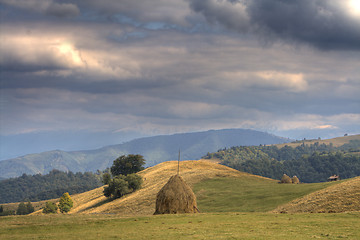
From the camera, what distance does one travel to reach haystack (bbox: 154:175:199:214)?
4481 cm

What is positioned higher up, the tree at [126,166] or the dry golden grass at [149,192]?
the tree at [126,166]

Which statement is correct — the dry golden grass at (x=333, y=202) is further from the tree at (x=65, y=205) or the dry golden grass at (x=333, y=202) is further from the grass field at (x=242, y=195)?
the tree at (x=65, y=205)

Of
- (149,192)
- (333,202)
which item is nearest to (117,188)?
(149,192)

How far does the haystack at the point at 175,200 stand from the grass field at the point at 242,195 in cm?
1369

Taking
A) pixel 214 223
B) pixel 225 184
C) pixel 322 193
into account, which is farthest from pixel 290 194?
pixel 214 223

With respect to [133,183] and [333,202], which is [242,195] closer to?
[333,202]

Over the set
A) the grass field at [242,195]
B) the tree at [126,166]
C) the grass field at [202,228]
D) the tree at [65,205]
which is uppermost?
the tree at [126,166]

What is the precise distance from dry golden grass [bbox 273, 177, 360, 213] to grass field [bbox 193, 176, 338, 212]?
9.05 meters

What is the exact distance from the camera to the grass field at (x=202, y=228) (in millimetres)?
27188

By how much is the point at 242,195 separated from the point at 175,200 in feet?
85.7

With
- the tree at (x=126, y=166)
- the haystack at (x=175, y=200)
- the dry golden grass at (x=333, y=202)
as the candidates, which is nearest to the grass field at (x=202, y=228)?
the dry golden grass at (x=333, y=202)

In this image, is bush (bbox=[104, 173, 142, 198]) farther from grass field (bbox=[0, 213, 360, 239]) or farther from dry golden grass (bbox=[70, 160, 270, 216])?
grass field (bbox=[0, 213, 360, 239])

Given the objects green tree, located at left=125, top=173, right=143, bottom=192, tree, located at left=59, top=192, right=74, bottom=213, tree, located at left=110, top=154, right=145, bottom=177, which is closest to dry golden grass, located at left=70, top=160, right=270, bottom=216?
green tree, located at left=125, top=173, right=143, bottom=192

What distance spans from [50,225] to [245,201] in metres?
35.4
